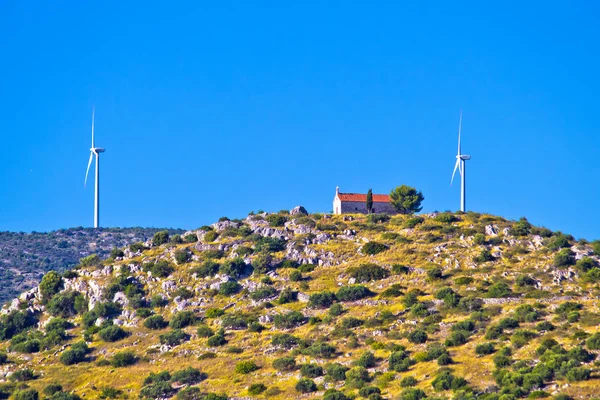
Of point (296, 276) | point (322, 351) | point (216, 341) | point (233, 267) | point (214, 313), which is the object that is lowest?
point (322, 351)

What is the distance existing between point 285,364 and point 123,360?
18.9 meters

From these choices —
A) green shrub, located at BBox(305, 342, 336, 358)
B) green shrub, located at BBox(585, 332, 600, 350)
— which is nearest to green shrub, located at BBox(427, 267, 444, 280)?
green shrub, located at BBox(305, 342, 336, 358)

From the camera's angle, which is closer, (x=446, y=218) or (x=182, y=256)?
(x=182, y=256)

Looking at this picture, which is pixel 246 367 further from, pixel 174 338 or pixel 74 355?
pixel 74 355

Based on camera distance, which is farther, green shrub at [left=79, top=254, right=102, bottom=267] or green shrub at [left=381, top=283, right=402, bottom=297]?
green shrub at [left=79, top=254, right=102, bottom=267]

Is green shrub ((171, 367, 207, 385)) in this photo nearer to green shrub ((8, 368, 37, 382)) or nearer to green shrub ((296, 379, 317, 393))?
green shrub ((296, 379, 317, 393))

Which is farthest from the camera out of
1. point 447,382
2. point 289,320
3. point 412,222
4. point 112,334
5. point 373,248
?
point 412,222

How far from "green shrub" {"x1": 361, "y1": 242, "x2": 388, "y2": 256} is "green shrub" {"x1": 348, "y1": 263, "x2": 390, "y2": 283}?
18.6 feet

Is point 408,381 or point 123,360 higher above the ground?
point 123,360

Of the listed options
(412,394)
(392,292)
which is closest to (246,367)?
(412,394)

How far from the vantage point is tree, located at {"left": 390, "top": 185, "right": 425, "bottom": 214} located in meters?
166

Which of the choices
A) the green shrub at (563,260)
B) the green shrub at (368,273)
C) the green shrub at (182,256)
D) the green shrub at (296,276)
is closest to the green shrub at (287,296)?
the green shrub at (296,276)

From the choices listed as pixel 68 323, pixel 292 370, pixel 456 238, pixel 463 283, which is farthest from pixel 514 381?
pixel 68 323

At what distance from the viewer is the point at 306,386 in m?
102
